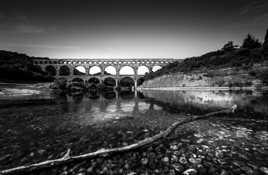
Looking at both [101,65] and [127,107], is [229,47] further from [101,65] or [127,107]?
[101,65]

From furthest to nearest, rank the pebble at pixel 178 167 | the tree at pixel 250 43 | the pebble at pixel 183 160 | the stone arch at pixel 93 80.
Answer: the stone arch at pixel 93 80, the tree at pixel 250 43, the pebble at pixel 183 160, the pebble at pixel 178 167

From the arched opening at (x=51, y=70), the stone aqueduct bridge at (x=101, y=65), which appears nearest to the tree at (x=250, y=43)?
the stone aqueduct bridge at (x=101, y=65)

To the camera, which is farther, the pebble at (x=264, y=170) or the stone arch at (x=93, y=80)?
the stone arch at (x=93, y=80)

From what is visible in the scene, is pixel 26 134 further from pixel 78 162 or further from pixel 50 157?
pixel 78 162

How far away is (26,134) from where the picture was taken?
209 inches

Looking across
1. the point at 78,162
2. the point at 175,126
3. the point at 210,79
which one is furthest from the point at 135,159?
the point at 210,79

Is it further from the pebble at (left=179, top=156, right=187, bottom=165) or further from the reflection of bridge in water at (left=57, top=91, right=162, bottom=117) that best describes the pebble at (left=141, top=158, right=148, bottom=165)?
the reflection of bridge in water at (left=57, top=91, right=162, bottom=117)

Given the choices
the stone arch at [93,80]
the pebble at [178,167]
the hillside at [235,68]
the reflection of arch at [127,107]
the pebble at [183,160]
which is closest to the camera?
the pebble at [178,167]

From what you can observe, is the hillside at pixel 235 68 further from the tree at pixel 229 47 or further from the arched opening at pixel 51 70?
the arched opening at pixel 51 70

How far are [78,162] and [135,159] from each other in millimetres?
1477

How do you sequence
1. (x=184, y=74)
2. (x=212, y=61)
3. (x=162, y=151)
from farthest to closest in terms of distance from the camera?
(x=184, y=74), (x=212, y=61), (x=162, y=151)

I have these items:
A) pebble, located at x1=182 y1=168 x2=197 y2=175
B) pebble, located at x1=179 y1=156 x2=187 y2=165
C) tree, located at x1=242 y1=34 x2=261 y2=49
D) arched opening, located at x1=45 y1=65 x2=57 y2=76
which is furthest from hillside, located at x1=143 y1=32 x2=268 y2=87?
arched opening, located at x1=45 y1=65 x2=57 y2=76

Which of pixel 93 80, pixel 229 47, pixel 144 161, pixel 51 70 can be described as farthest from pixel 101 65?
pixel 144 161

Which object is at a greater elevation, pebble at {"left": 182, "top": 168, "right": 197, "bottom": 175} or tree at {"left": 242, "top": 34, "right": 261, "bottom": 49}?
tree at {"left": 242, "top": 34, "right": 261, "bottom": 49}
